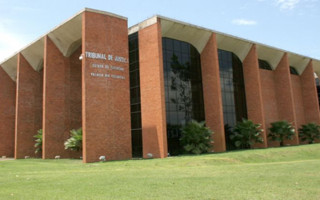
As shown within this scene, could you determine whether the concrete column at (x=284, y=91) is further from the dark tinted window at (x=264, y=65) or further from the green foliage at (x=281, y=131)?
the green foliage at (x=281, y=131)

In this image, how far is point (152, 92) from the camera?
970 inches

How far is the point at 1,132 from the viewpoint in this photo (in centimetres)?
3731

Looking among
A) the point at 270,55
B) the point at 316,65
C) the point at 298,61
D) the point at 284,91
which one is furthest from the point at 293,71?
the point at 270,55

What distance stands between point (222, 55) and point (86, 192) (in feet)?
92.0

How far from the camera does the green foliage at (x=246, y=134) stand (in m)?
30.6

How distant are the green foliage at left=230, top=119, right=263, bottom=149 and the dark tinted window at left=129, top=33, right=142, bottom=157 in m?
9.92

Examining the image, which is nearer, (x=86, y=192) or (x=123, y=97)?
(x=86, y=192)

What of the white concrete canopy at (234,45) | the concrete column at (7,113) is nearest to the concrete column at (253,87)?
the white concrete canopy at (234,45)

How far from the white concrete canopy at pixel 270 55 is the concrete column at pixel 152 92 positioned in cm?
1584

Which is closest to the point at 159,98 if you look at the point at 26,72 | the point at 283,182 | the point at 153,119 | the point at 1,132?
the point at 153,119

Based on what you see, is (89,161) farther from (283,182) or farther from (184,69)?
(283,182)

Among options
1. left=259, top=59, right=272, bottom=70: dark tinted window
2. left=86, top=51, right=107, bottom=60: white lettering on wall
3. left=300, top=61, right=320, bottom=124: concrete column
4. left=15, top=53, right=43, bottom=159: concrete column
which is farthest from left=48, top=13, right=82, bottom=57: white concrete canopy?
left=300, top=61, right=320, bottom=124: concrete column

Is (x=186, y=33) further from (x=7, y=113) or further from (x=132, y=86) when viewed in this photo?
(x=7, y=113)

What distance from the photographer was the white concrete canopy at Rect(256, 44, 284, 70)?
120 feet
